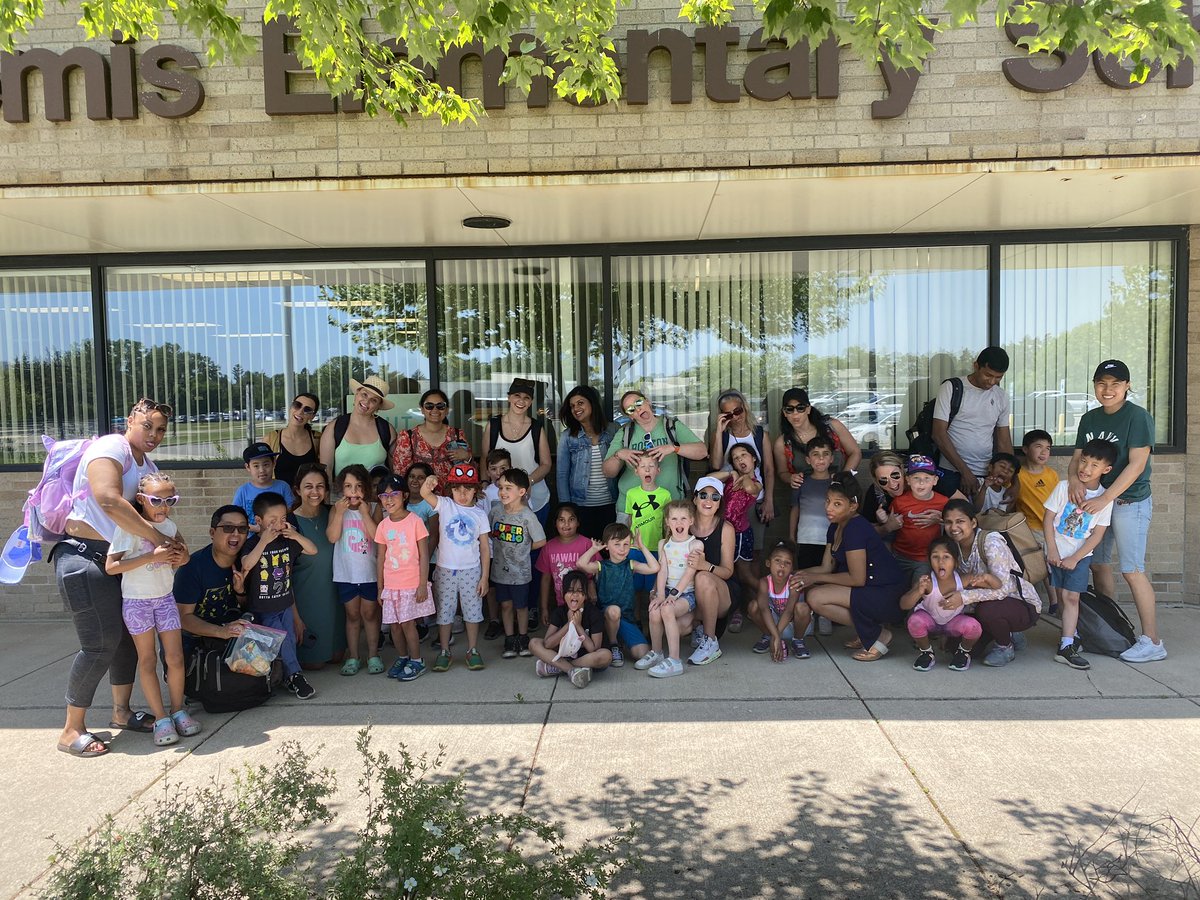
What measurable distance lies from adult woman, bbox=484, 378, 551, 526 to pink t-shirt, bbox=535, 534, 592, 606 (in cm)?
56

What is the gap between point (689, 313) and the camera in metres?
7.17

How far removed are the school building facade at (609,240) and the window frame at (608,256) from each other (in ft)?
0.09

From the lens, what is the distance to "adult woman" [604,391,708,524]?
224 inches

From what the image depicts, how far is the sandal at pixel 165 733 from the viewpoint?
4.09 meters

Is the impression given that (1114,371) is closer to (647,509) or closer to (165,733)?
(647,509)

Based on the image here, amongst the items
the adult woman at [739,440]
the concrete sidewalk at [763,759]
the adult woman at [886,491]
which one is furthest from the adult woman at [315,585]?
the adult woman at [886,491]

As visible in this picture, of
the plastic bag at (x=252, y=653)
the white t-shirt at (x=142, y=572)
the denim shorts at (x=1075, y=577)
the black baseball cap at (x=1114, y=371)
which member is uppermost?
the black baseball cap at (x=1114, y=371)

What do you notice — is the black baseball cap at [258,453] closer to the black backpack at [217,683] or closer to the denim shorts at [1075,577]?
the black backpack at [217,683]

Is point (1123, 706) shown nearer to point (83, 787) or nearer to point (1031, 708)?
point (1031, 708)

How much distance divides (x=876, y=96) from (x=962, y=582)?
10.4ft

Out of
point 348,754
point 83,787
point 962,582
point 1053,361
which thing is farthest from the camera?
point 1053,361

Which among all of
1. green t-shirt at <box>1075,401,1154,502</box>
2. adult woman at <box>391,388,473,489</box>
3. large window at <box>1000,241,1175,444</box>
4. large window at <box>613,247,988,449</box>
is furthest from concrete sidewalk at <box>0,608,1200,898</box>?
large window at <box>613,247,988,449</box>

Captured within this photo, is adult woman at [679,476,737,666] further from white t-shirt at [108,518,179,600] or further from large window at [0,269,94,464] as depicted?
large window at [0,269,94,464]

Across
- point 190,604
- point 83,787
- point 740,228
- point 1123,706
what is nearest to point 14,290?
point 190,604
